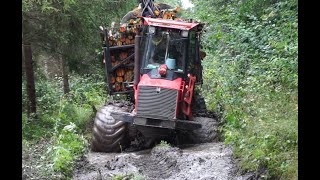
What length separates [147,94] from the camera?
937cm

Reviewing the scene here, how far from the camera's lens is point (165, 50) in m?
9.88

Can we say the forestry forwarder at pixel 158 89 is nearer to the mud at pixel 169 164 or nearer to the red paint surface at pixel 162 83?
the red paint surface at pixel 162 83

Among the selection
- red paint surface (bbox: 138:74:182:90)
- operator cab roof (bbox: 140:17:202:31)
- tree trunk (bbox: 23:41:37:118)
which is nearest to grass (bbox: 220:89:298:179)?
red paint surface (bbox: 138:74:182:90)

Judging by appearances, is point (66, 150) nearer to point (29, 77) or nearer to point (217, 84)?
point (29, 77)

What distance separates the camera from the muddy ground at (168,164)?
7.38 meters

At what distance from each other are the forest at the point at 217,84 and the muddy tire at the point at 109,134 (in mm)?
361

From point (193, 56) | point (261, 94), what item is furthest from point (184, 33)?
point (261, 94)

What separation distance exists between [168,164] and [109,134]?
2268mm

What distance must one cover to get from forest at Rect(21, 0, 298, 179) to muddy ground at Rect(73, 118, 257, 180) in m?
0.24

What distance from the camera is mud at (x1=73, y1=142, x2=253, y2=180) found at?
7.41 metres
